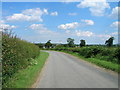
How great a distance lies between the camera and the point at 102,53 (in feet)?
92.4

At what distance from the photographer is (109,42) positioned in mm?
41375

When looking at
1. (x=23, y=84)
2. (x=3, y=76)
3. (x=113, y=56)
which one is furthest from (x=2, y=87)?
(x=113, y=56)

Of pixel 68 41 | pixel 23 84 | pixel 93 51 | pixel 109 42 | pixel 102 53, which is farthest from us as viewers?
pixel 68 41

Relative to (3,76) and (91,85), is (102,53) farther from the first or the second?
(3,76)

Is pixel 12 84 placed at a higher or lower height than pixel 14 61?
lower

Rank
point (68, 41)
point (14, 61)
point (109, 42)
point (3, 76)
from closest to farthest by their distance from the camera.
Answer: point (3, 76)
point (14, 61)
point (109, 42)
point (68, 41)

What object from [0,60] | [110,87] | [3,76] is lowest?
[110,87]

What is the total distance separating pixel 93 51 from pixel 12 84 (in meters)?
22.9

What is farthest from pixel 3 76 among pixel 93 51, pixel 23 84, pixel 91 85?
pixel 93 51

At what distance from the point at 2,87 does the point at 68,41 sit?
84.2 metres

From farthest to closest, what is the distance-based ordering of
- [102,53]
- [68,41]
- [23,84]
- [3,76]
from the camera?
[68,41] → [102,53] → [23,84] → [3,76]

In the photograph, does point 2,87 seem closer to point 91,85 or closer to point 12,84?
point 12,84

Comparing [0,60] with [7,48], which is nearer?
[0,60]

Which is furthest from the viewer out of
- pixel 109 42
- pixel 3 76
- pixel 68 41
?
pixel 68 41
